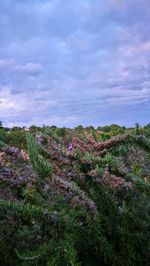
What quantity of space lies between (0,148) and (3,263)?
72 centimetres

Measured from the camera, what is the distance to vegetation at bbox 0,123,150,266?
2656 millimetres

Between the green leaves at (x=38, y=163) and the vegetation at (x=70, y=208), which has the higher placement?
the green leaves at (x=38, y=163)

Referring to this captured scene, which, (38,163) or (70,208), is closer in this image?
(38,163)

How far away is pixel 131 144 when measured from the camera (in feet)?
10.9

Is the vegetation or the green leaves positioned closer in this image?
the green leaves

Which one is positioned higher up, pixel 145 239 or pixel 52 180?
pixel 52 180

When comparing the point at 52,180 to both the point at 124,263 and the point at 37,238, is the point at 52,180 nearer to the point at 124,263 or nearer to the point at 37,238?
the point at 37,238

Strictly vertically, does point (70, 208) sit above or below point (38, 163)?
below

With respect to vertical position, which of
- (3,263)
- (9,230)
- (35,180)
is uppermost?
(35,180)

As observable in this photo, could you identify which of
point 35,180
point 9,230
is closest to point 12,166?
point 35,180

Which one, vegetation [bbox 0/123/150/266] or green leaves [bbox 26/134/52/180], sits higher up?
green leaves [bbox 26/134/52/180]

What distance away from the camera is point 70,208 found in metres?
2.86

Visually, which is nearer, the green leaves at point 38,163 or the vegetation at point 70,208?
the green leaves at point 38,163

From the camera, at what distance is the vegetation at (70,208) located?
266 centimetres
